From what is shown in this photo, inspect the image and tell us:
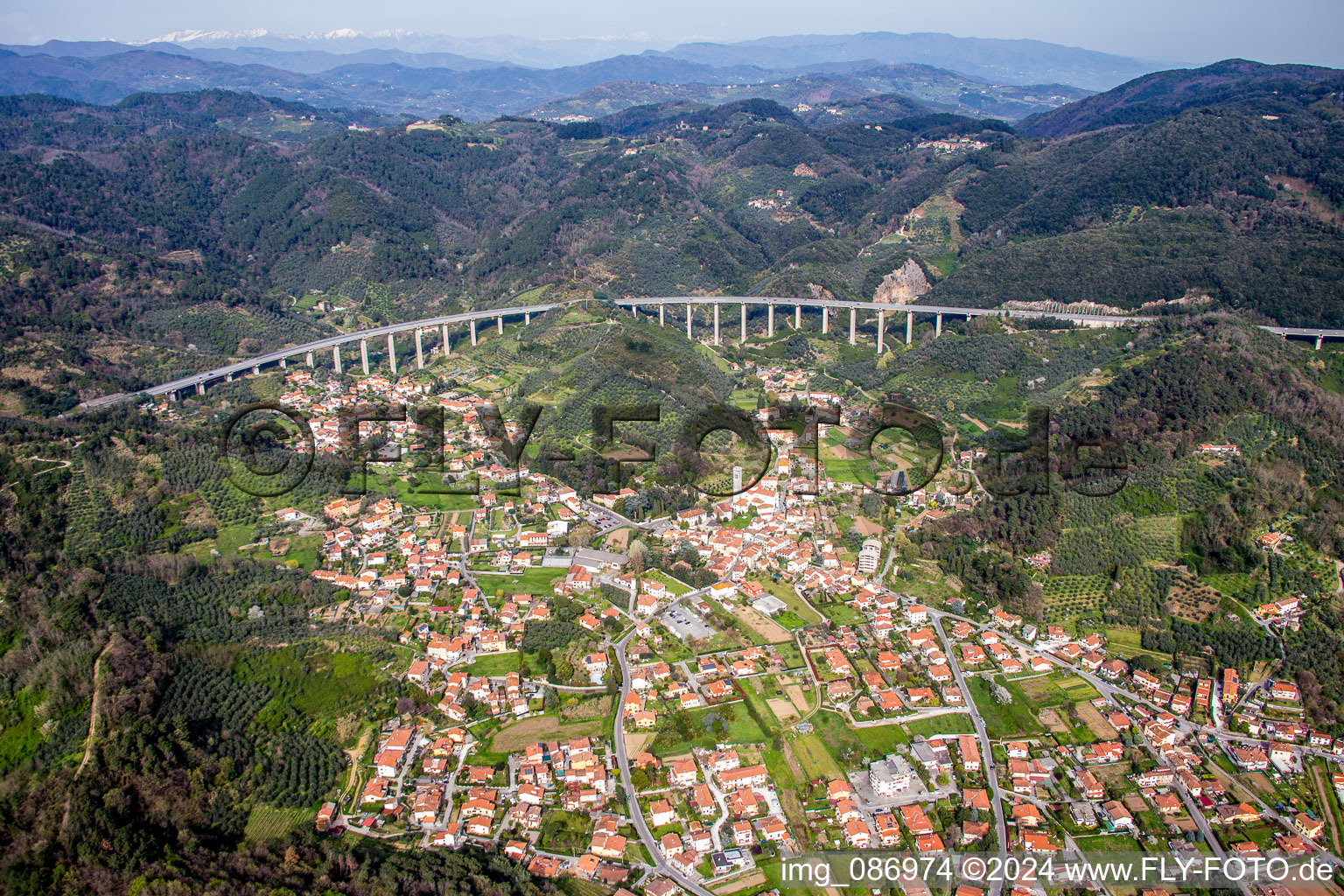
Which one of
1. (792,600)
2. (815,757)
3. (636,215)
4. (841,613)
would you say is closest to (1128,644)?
(841,613)

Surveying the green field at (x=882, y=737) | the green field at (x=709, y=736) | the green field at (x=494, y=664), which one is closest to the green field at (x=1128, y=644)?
the green field at (x=882, y=737)

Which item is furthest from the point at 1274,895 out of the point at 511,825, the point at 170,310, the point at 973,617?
the point at 170,310

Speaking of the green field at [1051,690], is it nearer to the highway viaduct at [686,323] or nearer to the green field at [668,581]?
the green field at [668,581]

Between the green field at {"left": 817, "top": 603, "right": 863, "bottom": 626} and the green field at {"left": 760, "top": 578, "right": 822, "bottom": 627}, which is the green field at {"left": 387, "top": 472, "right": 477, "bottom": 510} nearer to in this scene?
the green field at {"left": 760, "top": 578, "right": 822, "bottom": 627}

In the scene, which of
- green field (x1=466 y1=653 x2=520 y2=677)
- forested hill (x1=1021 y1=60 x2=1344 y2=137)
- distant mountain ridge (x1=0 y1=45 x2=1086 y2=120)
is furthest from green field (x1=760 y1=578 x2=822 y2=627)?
distant mountain ridge (x1=0 y1=45 x2=1086 y2=120)

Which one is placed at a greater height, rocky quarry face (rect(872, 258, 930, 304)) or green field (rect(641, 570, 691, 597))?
rocky quarry face (rect(872, 258, 930, 304))

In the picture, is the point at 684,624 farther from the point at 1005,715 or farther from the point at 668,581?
the point at 1005,715
